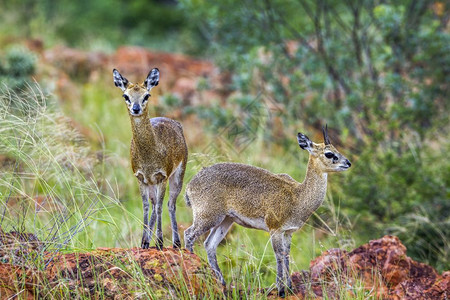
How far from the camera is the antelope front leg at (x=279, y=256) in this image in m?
6.57

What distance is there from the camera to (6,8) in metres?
27.9

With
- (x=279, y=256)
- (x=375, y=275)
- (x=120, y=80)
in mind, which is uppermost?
(x=120, y=80)

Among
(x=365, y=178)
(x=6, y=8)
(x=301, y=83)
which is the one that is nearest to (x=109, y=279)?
(x=365, y=178)

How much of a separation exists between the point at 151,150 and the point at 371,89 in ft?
25.8

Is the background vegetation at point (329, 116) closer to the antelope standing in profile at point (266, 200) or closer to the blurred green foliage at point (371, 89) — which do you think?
the blurred green foliage at point (371, 89)

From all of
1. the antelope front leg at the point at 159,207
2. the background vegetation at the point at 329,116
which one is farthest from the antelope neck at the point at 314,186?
the background vegetation at the point at 329,116

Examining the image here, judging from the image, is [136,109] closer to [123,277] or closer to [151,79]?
[151,79]

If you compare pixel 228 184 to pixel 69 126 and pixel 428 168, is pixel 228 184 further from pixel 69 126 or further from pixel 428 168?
pixel 428 168

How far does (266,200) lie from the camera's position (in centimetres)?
663

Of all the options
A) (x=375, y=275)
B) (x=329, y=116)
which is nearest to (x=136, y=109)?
(x=375, y=275)

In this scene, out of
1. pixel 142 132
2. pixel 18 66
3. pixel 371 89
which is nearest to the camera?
pixel 142 132

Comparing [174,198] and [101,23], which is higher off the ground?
[101,23]

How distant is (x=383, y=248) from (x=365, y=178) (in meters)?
3.74

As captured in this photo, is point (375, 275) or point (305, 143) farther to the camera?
point (375, 275)
